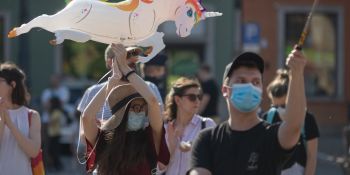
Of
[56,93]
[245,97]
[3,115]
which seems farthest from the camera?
[56,93]

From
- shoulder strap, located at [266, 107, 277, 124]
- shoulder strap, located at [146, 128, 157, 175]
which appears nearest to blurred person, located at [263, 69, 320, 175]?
shoulder strap, located at [266, 107, 277, 124]

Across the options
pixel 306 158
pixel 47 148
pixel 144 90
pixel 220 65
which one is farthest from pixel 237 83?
pixel 220 65

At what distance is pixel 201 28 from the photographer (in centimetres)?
2334

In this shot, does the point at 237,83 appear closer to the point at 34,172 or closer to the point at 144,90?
the point at 144,90

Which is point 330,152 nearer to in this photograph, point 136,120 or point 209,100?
point 209,100

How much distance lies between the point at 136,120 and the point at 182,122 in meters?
1.53

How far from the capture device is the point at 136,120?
217 inches

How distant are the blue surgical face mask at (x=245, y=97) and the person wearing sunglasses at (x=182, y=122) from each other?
2.12m

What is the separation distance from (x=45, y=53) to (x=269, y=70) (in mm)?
→ 5992

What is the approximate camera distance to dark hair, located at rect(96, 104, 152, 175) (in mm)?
5461

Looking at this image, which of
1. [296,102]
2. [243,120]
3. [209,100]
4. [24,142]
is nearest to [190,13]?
[243,120]

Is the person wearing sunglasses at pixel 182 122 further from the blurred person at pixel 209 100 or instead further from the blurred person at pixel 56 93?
the blurred person at pixel 56 93

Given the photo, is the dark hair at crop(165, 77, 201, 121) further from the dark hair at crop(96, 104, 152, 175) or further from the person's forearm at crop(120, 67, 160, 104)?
the person's forearm at crop(120, 67, 160, 104)

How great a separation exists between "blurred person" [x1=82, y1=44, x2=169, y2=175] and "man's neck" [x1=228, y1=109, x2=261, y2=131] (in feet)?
3.08
